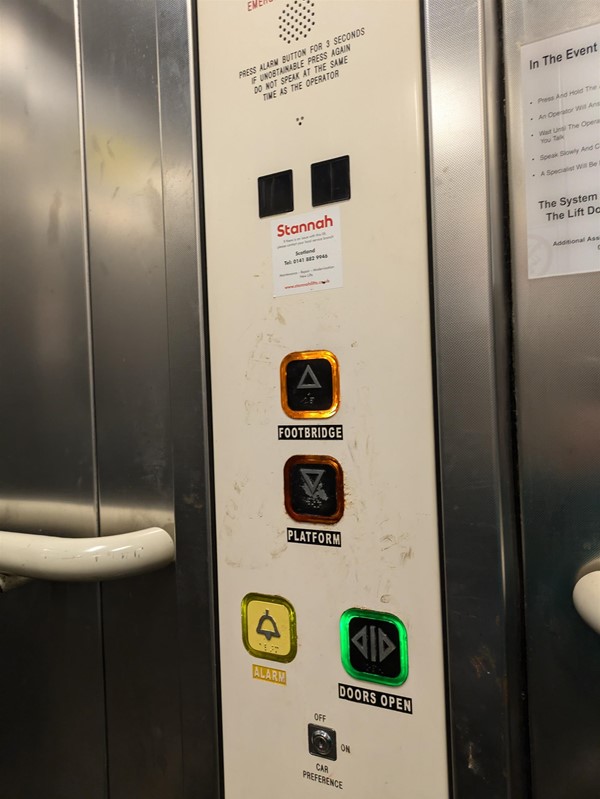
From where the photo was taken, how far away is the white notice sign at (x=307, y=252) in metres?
0.80

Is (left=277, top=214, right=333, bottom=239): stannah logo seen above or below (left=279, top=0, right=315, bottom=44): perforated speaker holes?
below

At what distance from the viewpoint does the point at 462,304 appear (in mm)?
722

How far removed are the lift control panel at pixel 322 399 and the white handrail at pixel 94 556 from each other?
0.14 m

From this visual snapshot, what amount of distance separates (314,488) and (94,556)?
1.20 ft

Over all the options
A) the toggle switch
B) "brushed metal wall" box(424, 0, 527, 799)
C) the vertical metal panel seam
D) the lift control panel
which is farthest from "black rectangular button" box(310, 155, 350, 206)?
the toggle switch

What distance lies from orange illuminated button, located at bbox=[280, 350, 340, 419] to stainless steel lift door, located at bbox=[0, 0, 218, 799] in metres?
0.14

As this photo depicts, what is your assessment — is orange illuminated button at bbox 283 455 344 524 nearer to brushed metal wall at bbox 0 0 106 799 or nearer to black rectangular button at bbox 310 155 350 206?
black rectangular button at bbox 310 155 350 206

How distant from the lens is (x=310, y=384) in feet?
2.67

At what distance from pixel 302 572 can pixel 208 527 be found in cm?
15

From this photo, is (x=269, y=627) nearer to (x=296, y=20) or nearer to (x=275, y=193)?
(x=275, y=193)

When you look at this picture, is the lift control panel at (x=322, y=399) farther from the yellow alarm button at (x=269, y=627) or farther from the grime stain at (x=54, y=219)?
→ the grime stain at (x=54, y=219)

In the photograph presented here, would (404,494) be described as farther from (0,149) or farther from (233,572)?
(0,149)

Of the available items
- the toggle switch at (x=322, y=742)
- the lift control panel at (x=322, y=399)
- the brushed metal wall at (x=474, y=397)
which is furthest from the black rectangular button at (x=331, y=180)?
the toggle switch at (x=322, y=742)

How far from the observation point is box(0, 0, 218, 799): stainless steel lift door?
92 centimetres
